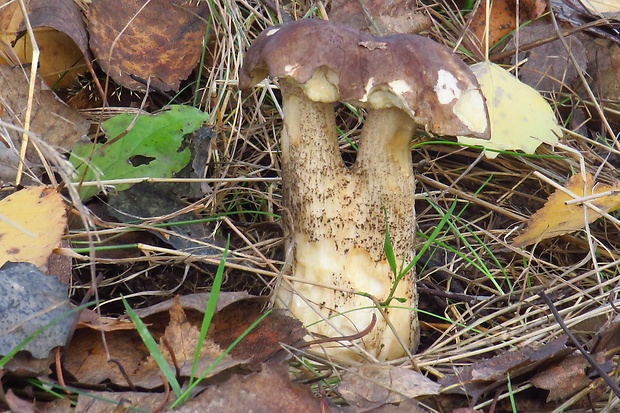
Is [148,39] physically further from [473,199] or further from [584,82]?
[584,82]

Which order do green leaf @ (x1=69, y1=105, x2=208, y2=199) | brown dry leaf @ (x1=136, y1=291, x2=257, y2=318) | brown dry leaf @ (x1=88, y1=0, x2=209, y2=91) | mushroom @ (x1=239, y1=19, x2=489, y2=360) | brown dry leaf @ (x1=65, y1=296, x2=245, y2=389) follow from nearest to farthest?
brown dry leaf @ (x1=65, y1=296, x2=245, y2=389)
brown dry leaf @ (x1=136, y1=291, x2=257, y2=318)
mushroom @ (x1=239, y1=19, x2=489, y2=360)
green leaf @ (x1=69, y1=105, x2=208, y2=199)
brown dry leaf @ (x1=88, y1=0, x2=209, y2=91)

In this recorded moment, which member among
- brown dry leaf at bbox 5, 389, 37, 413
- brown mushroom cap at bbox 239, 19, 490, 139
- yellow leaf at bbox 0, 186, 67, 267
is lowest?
brown dry leaf at bbox 5, 389, 37, 413

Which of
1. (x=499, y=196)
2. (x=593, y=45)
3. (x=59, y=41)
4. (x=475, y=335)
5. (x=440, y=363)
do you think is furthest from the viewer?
(x=593, y=45)

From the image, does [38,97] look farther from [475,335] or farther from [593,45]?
[593,45]

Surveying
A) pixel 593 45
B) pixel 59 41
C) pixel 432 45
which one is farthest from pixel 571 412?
pixel 59 41

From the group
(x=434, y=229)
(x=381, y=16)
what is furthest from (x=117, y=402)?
(x=381, y=16)

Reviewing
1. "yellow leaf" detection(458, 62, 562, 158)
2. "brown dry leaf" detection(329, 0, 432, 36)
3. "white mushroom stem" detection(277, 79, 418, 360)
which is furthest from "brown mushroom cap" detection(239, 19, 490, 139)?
"brown dry leaf" detection(329, 0, 432, 36)

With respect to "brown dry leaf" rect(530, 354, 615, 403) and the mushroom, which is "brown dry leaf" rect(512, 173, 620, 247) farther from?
"brown dry leaf" rect(530, 354, 615, 403)
